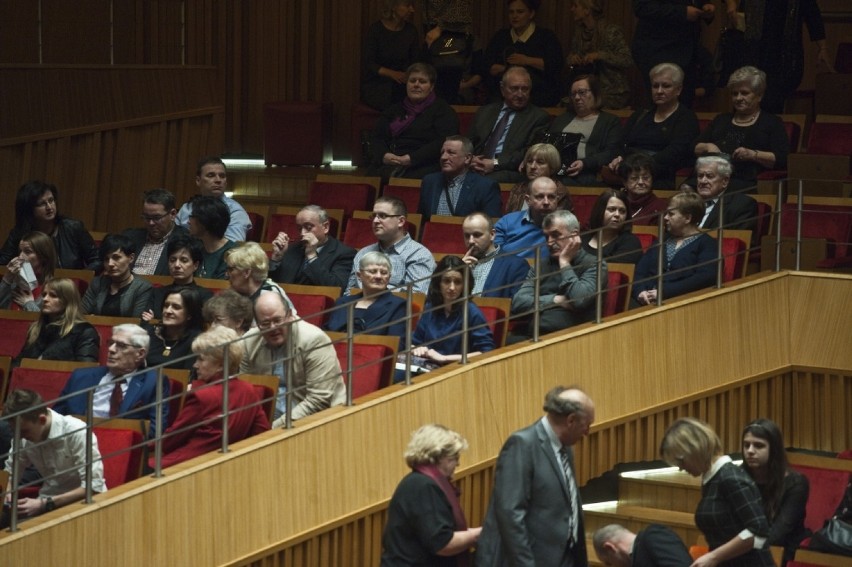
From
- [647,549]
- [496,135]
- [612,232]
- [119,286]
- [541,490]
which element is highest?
[496,135]

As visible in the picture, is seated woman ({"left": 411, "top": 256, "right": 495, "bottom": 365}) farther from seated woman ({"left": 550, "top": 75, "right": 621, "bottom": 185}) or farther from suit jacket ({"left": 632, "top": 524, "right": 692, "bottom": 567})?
seated woman ({"left": 550, "top": 75, "right": 621, "bottom": 185})

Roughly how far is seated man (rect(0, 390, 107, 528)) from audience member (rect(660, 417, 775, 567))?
4.43 ft

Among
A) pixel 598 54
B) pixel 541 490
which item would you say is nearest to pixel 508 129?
pixel 598 54

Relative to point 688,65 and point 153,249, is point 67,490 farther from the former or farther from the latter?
point 688,65

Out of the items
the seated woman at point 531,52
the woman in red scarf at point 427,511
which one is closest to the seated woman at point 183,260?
the woman in red scarf at point 427,511

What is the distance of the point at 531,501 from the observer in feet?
11.0

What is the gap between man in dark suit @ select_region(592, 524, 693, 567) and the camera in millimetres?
3289

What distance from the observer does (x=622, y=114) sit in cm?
638

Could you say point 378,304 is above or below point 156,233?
below

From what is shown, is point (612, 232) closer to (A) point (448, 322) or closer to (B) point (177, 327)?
(A) point (448, 322)

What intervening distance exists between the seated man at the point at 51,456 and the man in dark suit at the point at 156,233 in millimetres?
1552

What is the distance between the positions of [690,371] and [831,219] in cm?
80

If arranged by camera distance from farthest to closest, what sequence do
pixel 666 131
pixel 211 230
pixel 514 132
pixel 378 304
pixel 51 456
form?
1. pixel 514 132
2. pixel 666 131
3. pixel 211 230
4. pixel 378 304
5. pixel 51 456

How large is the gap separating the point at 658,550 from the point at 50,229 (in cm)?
298
